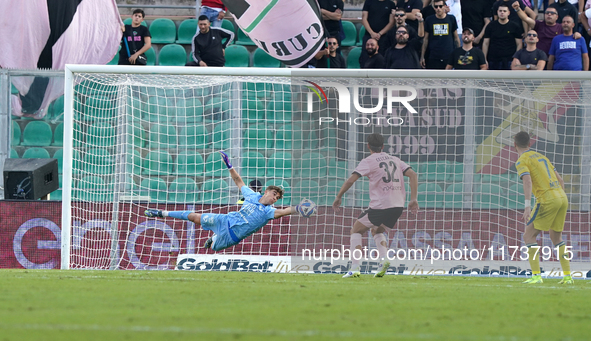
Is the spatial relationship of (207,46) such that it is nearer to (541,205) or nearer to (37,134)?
(37,134)

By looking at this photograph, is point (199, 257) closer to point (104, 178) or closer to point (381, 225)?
point (104, 178)

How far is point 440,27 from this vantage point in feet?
41.8

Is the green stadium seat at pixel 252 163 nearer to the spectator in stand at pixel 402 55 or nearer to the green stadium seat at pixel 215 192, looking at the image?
the green stadium seat at pixel 215 192

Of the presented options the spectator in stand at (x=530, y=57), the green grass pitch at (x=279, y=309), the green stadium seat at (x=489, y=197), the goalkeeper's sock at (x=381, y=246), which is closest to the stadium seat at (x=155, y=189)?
the green grass pitch at (x=279, y=309)

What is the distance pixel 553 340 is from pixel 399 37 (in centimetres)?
880

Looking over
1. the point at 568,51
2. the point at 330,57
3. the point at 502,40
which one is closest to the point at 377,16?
the point at 330,57

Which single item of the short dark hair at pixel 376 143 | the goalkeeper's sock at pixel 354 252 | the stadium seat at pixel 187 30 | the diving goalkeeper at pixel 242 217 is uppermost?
the stadium seat at pixel 187 30

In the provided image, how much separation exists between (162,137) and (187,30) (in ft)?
13.5

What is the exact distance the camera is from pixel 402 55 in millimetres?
12445

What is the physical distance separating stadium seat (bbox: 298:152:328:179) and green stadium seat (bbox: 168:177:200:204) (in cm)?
183

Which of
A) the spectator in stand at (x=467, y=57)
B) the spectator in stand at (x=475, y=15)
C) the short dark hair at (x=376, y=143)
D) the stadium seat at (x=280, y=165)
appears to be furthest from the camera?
the spectator in stand at (x=475, y=15)

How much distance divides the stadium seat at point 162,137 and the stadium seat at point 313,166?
90.6 inches

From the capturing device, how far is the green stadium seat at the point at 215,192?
11.2 m

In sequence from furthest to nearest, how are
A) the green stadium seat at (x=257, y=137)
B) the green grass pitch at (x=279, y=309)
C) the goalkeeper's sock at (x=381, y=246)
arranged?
1. the green stadium seat at (x=257, y=137)
2. the goalkeeper's sock at (x=381, y=246)
3. the green grass pitch at (x=279, y=309)
